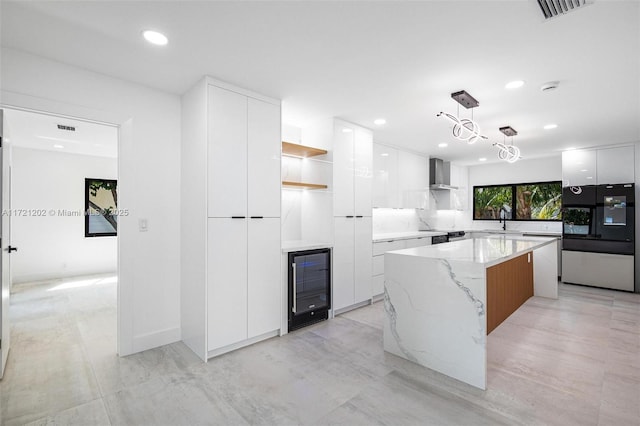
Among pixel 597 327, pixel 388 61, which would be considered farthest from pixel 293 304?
pixel 597 327

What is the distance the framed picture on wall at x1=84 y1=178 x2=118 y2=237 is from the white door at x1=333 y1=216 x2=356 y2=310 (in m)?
4.86

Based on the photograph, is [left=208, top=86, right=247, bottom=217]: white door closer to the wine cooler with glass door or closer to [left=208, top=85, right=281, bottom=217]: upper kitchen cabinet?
[left=208, top=85, right=281, bottom=217]: upper kitchen cabinet

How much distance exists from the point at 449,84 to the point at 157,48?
2477mm

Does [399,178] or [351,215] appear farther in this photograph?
[399,178]

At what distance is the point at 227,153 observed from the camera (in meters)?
2.89

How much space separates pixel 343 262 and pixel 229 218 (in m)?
1.71

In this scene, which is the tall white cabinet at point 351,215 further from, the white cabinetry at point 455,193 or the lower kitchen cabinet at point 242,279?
the white cabinetry at point 455,193

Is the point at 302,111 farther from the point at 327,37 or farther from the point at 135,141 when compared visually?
the point at 135,141

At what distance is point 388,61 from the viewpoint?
98.3 inches

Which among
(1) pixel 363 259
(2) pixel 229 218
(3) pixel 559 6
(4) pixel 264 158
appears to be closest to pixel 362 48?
(3) pixel 559 6

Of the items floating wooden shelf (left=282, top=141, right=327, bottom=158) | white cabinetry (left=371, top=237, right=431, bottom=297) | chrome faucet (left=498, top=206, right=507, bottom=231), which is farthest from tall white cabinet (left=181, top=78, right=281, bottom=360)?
chrome faucet (left=498, top=206, right=507, bottom=231)

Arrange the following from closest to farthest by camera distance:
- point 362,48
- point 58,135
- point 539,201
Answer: point 362,48, point 58,135, point 539,201

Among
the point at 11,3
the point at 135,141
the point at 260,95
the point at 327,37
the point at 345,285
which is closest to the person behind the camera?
the point at 11,3

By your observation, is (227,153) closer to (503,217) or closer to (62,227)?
(62,227)
